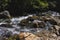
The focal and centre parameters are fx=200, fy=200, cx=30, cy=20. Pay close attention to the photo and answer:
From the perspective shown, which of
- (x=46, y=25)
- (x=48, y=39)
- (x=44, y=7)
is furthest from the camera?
(x=44, y=7)

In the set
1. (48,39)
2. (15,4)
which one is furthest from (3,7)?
(48,39)

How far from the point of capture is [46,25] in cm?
1950

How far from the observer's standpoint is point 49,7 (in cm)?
3002

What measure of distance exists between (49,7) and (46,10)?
1.24 metres

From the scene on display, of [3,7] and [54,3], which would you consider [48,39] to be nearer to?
[3,7]

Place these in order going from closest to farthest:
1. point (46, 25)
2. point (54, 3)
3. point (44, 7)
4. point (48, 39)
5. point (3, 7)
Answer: point (48, 39) < point (46, 25) < point (3, 7) < point (44, 7) < point (54, 3)

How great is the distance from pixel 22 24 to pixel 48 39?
→ 7.28 m

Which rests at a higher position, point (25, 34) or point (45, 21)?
point (25, 34)

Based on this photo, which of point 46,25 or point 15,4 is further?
point 15,4

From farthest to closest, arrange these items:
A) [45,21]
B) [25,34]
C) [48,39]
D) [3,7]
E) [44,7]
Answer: [44,7] < [3,7] < [45,21] < [48,39] < [25,34]

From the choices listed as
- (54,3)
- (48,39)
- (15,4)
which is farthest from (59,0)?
(48,39)

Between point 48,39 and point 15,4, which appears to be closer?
point 48,39

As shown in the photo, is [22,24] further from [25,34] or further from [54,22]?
[25,34]

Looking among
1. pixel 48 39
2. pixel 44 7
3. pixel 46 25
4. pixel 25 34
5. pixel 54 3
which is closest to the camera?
pixel 25 34
